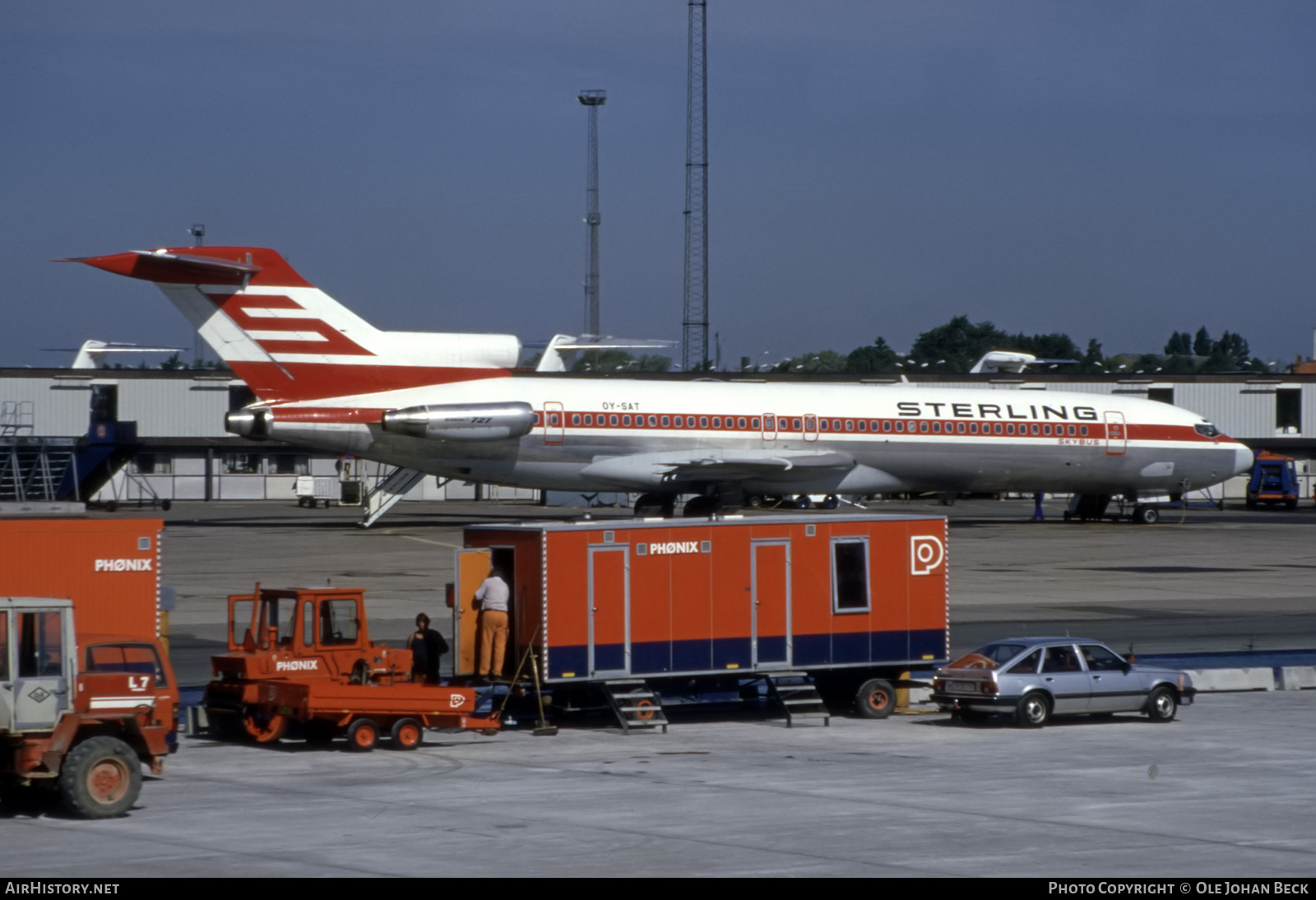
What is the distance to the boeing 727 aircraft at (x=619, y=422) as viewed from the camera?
44844mm

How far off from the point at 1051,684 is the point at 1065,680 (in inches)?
8.8

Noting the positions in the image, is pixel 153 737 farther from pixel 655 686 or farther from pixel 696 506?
pixel 696 506

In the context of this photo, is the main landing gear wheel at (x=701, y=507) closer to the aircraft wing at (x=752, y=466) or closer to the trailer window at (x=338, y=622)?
the aircraft wing at (x=752, y=466)

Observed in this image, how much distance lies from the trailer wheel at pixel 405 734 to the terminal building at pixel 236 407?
57663 mm

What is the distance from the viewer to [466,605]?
2195 centimetres

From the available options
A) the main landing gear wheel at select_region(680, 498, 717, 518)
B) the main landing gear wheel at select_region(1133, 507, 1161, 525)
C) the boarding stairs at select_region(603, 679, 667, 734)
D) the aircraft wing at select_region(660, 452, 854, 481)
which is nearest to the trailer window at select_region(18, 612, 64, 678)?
the boarding stairs at select_region(603, 679, 667, 734)

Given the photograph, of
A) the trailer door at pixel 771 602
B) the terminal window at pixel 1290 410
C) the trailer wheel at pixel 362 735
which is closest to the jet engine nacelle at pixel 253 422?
the trailer door at pixel 771 602

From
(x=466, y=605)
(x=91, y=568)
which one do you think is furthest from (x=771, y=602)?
(x=91, y=568)

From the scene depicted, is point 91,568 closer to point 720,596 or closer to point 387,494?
point 720,596

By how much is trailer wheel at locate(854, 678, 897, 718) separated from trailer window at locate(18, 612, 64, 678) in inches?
450

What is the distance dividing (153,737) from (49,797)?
1410 mm

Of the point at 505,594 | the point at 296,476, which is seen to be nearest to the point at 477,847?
the point at 505,594

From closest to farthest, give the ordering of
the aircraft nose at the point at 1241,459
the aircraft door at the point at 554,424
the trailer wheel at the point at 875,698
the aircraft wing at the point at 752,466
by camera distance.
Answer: the trailer wheel at the point at 875,698, the aircraft door at the point at 554,424, the aircraft wing at the point at 752,466, the aircraft nose at the point at 1241,459
